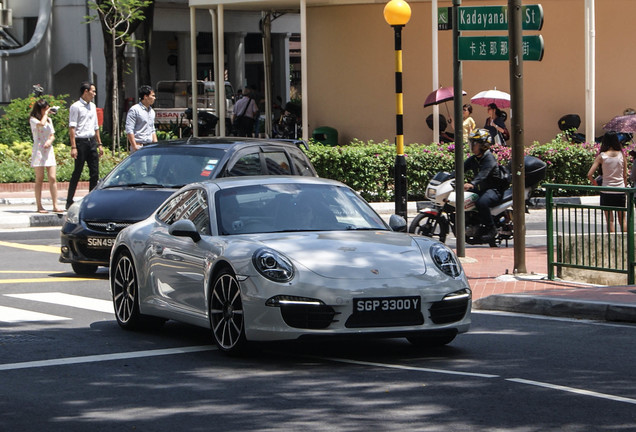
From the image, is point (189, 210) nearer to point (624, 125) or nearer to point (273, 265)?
point (273, 265)

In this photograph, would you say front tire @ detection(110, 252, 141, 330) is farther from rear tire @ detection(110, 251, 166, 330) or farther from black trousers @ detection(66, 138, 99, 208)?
black trousers @ detection(66, 138, 99, 208)

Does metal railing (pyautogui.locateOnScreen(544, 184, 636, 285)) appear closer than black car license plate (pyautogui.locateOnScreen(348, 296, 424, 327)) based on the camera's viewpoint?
No

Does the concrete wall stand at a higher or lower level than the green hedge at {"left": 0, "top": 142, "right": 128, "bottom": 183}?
higher

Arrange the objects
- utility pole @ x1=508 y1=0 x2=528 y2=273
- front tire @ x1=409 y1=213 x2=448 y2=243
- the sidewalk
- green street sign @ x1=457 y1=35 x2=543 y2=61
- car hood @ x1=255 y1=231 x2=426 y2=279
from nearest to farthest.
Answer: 1. car hood @ x1=255 y1=231 x2=426 y2=279
2. the sidewalk
3. utility pole @ x1=508 y1=0 x2=528 y2=273
4. green street sign @ x1=457 y1=35 x2=543 y2=61
5. front tire @ x1=409 y1=213 x2=448 y2=243

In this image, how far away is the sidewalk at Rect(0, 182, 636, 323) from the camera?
11.2m

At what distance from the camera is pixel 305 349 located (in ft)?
31.0

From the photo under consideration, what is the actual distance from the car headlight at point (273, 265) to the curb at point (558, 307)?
141 inches

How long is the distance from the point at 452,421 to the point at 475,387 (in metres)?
0.97

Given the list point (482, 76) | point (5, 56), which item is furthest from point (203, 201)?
point (5, 56)

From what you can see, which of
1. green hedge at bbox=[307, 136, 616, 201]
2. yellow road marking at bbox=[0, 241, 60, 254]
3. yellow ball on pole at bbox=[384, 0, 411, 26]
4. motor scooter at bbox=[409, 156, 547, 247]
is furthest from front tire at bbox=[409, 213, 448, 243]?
green hedge at bbox=[307, 136, 616, 201]

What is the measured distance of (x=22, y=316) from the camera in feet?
37.4

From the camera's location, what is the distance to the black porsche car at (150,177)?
13758 millimetres

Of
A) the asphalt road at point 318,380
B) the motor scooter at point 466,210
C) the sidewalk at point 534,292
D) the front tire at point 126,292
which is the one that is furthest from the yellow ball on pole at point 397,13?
the front tire at point 126,292

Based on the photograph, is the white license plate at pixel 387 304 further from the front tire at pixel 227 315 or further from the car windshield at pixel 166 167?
the car windshield at pixel 166 167
